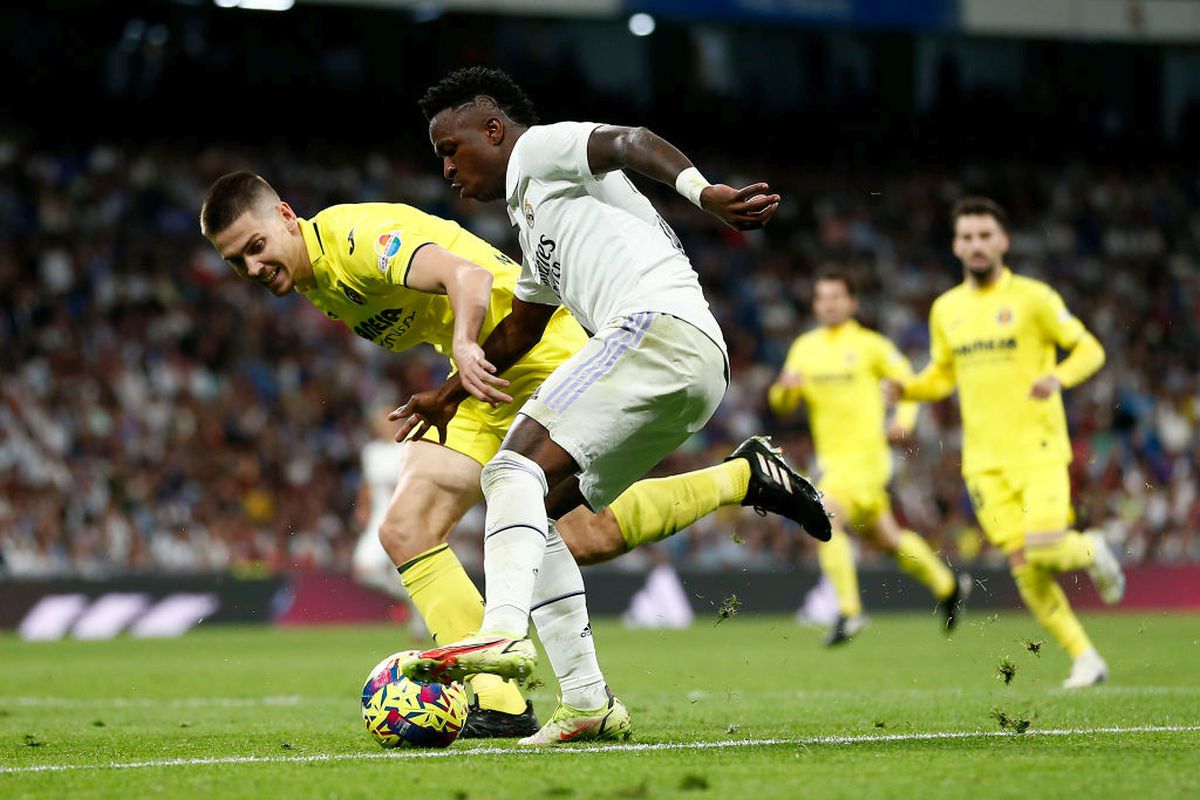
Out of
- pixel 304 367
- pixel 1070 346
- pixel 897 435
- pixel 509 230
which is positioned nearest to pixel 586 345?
pixel 1070 346

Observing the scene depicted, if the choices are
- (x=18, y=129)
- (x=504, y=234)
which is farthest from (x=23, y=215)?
(x=504, y=234)

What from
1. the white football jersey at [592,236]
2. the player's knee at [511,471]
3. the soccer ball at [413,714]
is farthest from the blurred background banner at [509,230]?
the player's knee at [511,471]

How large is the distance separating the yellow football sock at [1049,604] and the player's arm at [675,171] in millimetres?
4549

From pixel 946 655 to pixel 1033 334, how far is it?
9.46 feet

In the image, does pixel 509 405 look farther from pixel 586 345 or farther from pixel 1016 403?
pixel 1016 403

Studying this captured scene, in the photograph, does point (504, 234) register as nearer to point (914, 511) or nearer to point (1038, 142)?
point (914, 511)

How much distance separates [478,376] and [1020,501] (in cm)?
508

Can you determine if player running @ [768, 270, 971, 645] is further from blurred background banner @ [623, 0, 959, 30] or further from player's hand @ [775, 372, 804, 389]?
blurred background banner @ [623, 0, 959, 30]

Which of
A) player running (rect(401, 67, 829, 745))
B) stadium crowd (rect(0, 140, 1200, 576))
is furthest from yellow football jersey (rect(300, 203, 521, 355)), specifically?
stadium crowd (rect(0, 140, 1200, 576))

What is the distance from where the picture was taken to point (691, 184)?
467 cm

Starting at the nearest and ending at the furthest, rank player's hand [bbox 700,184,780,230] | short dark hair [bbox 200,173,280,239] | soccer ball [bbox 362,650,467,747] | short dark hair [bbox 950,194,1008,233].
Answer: player's hand [bbox 700,184,780,230] < soccer ball [bbox 362,650,467,747] < short dark hair [bbox 200,173,280,239] < short dark hair [bbox 950,194,1008,233]

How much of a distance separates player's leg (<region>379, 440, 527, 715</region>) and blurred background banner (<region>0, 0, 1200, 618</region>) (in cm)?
1087

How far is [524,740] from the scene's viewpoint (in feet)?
17.9

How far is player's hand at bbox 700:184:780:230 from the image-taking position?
4.53 metres
